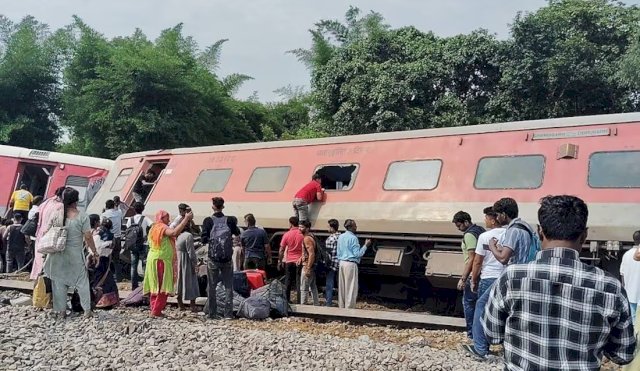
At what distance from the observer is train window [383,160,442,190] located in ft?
33.3

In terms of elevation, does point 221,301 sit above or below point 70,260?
below

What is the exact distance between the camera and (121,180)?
14.7m

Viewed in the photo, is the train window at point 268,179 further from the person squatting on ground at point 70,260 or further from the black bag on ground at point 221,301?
the person squatting on ground at point 70,260

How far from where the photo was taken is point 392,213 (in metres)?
10.2

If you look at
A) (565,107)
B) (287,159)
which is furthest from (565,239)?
(565,107)

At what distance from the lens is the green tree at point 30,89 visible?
2541 centimetres

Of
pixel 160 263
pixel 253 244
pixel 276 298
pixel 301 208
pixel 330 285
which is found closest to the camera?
pixel 160 263

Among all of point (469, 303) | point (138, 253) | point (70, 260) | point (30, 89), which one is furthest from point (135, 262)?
point (30, 89)

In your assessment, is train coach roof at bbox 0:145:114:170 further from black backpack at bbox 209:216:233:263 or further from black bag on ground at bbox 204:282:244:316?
black backpack at bbox 209:216:233:263

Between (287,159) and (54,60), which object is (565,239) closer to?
(287,159)

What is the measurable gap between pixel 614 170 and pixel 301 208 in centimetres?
486

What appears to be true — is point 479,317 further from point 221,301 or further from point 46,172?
point 46,172

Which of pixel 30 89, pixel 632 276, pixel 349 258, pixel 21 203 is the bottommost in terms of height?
pixel 349 258

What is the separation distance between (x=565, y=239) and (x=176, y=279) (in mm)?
7048
